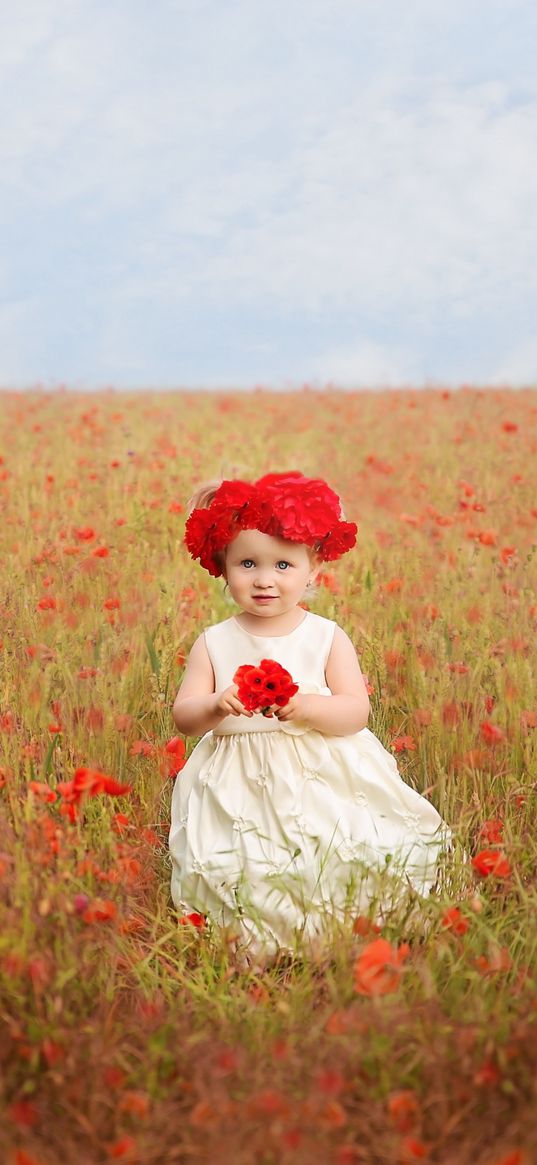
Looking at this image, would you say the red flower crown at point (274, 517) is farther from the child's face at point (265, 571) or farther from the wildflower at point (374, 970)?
the wildflower at point (374, 970)

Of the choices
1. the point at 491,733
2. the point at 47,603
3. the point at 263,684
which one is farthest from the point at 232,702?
the point at 47,603

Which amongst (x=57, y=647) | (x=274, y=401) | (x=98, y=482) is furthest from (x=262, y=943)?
(x=274, y=401)

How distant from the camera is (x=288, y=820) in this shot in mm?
3057

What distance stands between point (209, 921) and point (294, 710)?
0.62 metres

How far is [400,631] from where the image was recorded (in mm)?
4484

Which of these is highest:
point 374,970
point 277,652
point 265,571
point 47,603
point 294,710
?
point 265,571

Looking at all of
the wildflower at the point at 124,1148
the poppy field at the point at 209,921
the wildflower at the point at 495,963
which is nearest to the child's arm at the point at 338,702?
the poppy field at the point at 209,921

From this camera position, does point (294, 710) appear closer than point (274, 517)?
Yes

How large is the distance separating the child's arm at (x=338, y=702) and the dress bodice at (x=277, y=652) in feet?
0.10

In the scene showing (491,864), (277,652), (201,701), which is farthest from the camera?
(277,652)

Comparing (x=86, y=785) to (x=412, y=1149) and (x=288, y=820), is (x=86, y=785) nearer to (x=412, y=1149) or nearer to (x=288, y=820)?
(x=288, y=820)

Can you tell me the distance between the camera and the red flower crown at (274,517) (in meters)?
3.11

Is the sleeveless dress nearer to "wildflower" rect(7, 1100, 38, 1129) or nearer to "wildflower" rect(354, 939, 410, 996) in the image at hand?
"wildflower" rect(354, 939, 410, 996)

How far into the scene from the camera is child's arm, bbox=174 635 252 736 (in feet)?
9.52
